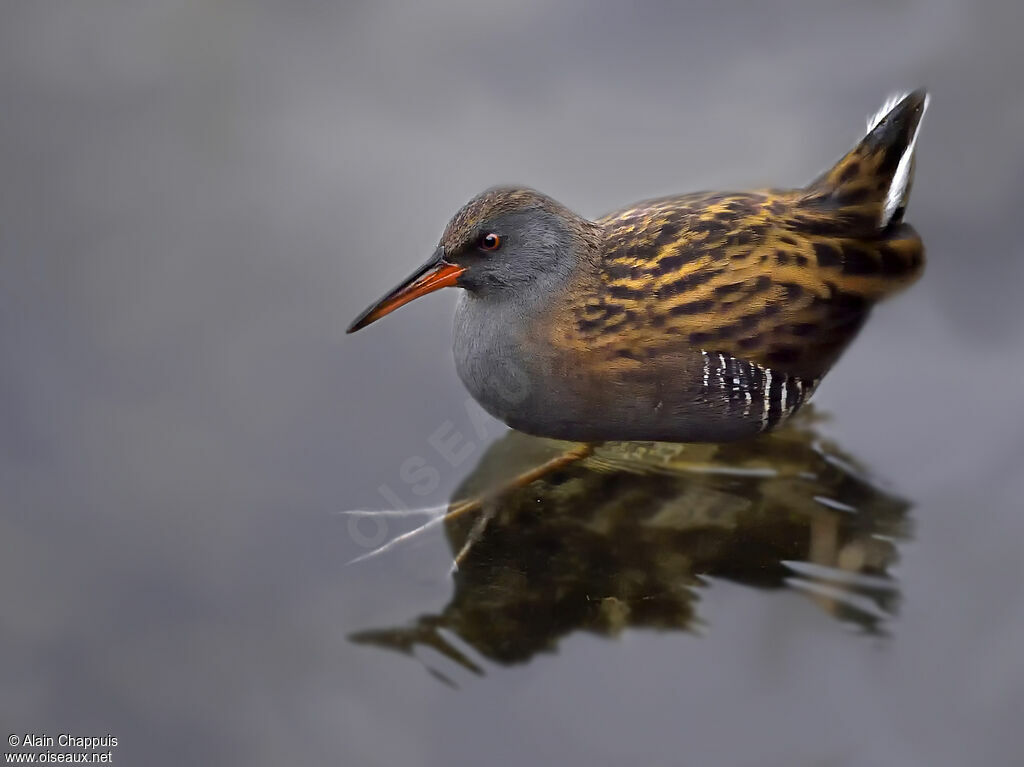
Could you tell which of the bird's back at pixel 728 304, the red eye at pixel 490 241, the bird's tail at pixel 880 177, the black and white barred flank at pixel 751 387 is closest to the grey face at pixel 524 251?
Answer: the red eye at pixel 490 241

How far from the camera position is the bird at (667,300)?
10.5 ft

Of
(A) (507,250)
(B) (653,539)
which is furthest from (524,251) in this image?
(B) (653,539)

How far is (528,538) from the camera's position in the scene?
3230 millimetres

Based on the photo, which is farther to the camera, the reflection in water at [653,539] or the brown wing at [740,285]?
the brown wing at [740,285]

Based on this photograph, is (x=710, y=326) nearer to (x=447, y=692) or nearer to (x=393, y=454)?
(x=393, y=454)

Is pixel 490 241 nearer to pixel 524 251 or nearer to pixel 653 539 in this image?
pixel 524 251

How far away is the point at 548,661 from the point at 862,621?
0.81 m

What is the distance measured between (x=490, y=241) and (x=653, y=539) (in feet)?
3.05

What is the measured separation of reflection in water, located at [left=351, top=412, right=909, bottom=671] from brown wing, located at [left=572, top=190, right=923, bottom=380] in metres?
0.38

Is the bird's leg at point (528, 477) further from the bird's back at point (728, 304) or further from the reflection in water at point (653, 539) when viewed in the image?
the bird's back at point (728, 304)

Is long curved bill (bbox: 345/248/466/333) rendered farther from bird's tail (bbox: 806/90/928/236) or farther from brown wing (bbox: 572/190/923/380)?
bird's tail (bbox: 806/90/928/236)

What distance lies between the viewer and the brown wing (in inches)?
125

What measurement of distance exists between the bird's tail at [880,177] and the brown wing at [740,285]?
0.17 feet

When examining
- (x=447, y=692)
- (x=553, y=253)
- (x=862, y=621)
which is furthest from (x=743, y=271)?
(x=447, y=692)
